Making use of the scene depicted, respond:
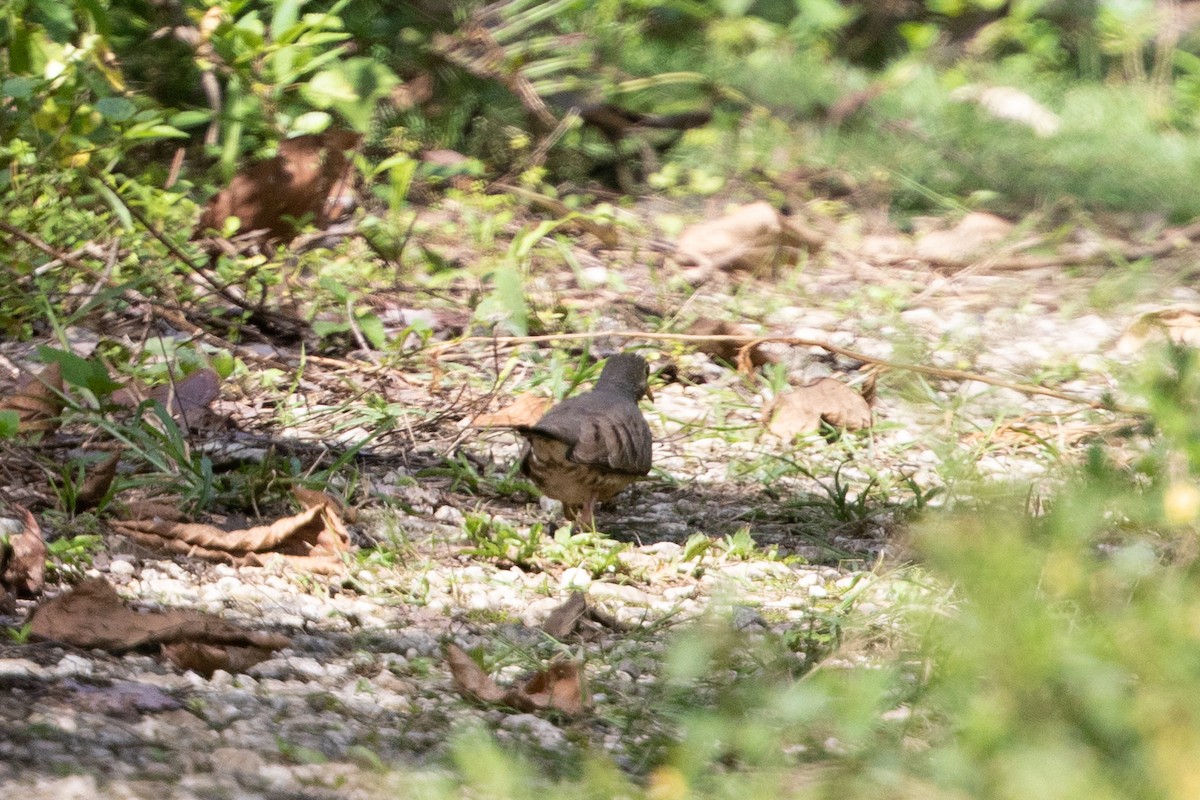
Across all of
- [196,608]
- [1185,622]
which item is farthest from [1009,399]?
[1185,622]

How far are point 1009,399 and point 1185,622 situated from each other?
3.14 meters

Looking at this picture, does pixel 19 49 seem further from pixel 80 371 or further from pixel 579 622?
pixel 579 622

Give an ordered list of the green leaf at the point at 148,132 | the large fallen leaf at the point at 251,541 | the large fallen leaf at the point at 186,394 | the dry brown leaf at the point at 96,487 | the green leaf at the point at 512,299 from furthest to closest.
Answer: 1. the green leaf at the point at 148,132
2. the green leaf at the point at 512,299
3. the large fallen leaf at the point at 186,394
4. the dry brown leaf at the point at 96,487
5. the large fallen leaf at the point at 251,541

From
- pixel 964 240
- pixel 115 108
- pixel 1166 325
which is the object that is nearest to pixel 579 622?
pixel 1166 325

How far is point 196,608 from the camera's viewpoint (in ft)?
8.11

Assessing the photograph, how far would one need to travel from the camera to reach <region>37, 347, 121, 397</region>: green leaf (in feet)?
10.3

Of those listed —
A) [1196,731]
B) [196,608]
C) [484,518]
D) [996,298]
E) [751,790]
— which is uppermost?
[1196,731]

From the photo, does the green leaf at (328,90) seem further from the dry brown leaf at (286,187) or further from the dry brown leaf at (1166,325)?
the dry brown leaf at (1166,325)

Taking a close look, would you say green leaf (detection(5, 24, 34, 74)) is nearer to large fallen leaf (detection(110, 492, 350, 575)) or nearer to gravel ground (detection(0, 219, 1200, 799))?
gravel ground (detection(0, 219, 1200, 799))

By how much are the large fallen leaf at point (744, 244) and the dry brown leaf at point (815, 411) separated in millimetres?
1370

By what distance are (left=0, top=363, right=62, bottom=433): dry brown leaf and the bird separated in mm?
1197

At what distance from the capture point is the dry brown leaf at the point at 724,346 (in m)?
4.49

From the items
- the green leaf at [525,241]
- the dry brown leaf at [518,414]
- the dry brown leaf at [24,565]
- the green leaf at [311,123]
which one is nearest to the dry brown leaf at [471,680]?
A: the dry brown leaf at [24,565]

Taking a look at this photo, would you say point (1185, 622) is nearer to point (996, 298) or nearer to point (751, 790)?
point (751, 790)
